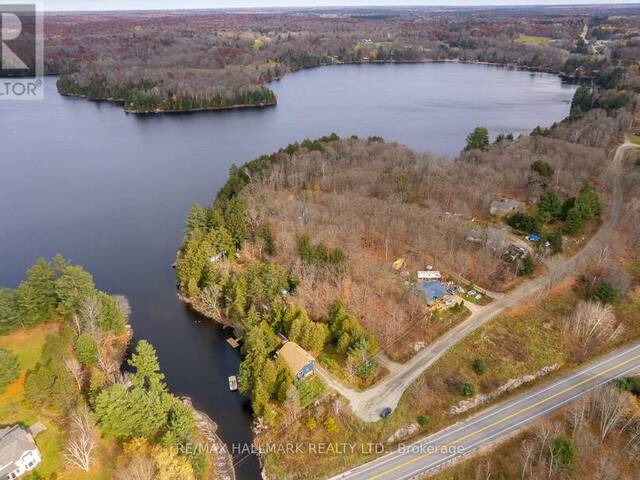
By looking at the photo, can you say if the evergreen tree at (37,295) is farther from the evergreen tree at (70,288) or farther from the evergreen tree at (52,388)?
the evergreen tree at (52,388)

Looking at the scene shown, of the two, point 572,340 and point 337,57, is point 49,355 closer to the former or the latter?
point 572,340

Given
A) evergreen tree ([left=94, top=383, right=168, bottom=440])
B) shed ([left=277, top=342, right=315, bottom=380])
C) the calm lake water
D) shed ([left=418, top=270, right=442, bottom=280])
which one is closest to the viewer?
evergreen tree ([left=94, top=383, right=168, bottom=440])

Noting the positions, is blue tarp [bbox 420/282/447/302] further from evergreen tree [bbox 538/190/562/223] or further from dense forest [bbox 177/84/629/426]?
evergreen tree [bbox 538/190/562/223]

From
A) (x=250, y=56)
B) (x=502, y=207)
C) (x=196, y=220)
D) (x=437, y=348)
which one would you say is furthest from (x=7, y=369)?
(x=250, y=56)

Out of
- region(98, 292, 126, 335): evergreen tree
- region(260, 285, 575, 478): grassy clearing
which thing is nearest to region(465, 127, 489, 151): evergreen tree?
region(260, 285, 575, 478): grassy clearing

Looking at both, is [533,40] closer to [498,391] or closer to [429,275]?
[429,275]

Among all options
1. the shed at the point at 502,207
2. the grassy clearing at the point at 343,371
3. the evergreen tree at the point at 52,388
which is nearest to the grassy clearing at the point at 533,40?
the shed at the point at 502,207
